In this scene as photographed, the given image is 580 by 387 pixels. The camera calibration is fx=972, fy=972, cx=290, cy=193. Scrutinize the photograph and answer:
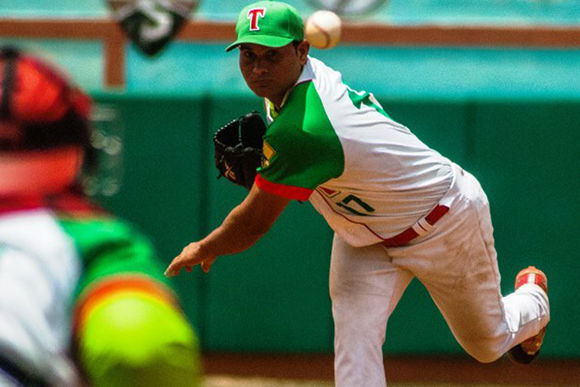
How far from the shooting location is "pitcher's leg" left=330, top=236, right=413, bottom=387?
3.71 metres

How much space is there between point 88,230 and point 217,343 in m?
4.77

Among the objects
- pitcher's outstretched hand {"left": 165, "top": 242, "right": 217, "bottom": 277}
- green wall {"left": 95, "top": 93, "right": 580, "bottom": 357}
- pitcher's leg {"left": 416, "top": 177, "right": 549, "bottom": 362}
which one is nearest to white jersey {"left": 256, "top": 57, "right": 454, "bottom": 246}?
pitcher's leg {"left": 416, "top": 177, "right": 549, "bottom": 362}

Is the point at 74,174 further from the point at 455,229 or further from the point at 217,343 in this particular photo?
the point at 217,343

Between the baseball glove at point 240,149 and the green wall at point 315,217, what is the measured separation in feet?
7.23

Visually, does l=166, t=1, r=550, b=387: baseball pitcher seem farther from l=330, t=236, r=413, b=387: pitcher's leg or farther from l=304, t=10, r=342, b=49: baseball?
l=304, t=10, r=342, b=49: baseball

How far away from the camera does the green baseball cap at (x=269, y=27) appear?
344cm

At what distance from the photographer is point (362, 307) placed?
147 inches

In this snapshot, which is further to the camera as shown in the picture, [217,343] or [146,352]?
[217,343]

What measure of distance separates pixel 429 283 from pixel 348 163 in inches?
27.7

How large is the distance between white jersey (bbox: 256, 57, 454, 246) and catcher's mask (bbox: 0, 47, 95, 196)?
1.69m

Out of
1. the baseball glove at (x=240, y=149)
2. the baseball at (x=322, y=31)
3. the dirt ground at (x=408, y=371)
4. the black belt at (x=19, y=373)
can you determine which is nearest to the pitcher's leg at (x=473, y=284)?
the baseball glove at (x=240, y=149)

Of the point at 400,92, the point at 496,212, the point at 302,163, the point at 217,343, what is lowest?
the point at 217,343

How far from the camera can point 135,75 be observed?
282 inches

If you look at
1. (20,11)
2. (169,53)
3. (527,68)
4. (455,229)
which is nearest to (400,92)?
(527,68)
